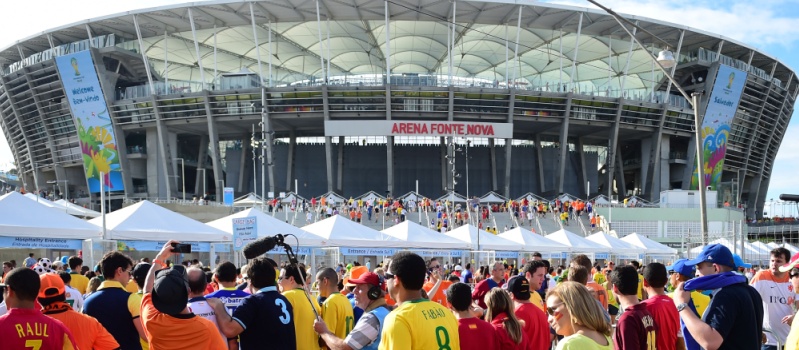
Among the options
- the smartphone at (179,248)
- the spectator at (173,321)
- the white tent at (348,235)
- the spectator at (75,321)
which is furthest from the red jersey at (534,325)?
the white tent at (348,235)

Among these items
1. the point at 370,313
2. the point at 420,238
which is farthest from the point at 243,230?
the point at 370,313

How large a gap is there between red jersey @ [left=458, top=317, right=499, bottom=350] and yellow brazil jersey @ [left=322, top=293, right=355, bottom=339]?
1520mm

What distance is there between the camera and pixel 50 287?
239 inches

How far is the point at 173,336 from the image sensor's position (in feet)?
18.5

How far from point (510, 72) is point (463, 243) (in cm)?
5986

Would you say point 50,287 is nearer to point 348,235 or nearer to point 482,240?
point 348,235

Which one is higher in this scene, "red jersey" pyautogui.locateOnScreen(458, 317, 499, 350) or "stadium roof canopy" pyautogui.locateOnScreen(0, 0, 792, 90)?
"stadium roof canopy" pyautogui.locateOnScreen(0, 0, 792, 90)

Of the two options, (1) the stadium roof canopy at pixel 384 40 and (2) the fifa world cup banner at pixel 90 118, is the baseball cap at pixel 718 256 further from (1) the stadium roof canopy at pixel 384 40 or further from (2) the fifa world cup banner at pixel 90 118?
(2) the fifa world cup banner at pixel 90 118

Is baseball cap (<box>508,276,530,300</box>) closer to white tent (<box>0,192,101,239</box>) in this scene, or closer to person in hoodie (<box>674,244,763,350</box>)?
person in hoodie (<box>674,244,763,350</box>)

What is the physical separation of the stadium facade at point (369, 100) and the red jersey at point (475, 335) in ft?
187

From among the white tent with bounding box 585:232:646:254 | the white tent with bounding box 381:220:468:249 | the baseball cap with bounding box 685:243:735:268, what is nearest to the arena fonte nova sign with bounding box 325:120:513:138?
the white tent with bounding box 585:232:646:254

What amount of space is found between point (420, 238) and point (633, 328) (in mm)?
22206

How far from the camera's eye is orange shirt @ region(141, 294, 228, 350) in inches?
222

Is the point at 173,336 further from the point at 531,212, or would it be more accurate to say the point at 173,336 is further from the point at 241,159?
the point at 241,159
